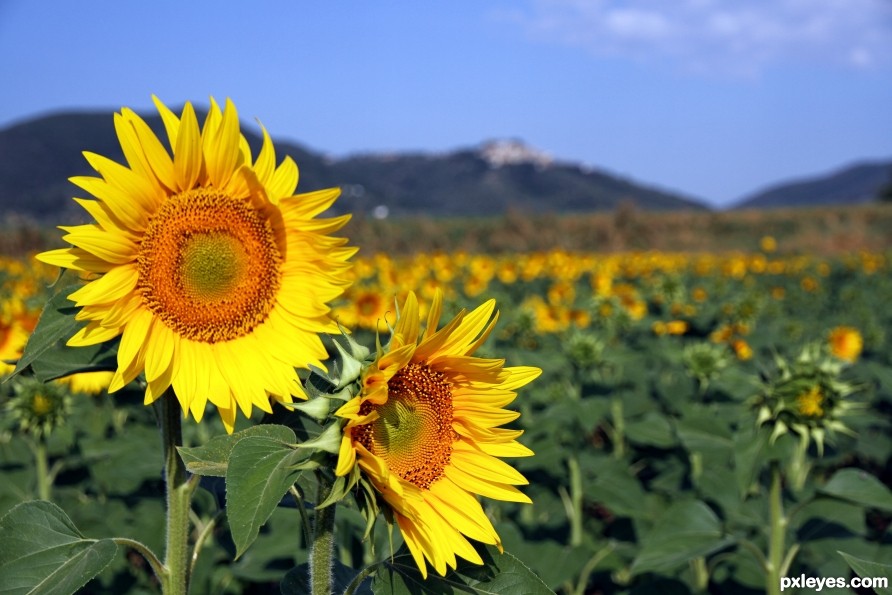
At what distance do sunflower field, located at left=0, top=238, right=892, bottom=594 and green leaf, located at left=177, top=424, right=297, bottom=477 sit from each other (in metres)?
0.11

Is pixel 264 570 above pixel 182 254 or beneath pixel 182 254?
beneath

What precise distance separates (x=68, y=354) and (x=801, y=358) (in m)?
2.07

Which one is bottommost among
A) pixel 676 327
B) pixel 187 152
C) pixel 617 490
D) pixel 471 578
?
pixel 617 490

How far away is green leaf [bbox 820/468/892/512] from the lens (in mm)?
2432

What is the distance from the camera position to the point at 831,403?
8.25 ft

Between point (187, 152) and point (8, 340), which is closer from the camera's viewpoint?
point (187, 152)

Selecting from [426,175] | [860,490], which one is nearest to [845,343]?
[860,490]

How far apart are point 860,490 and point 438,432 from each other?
1.67 meters

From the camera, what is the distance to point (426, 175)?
124875 millimetres

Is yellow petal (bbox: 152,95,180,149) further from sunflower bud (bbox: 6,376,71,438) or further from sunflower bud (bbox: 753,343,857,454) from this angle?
sunflower bud (bbox: 6,376,71,438)

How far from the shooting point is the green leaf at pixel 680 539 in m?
2.43

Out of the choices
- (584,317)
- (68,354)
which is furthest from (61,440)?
(584,317)

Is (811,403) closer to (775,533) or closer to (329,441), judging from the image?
(775,533)

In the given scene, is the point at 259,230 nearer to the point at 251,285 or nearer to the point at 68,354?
the point at 251,285
